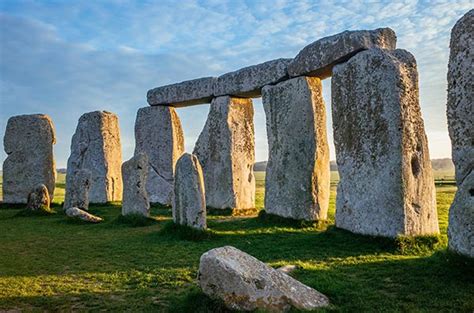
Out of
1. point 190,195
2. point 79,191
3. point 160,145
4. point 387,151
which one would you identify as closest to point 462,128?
point 387,151

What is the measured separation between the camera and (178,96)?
18453mm

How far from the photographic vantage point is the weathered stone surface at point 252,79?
1402 centimetres

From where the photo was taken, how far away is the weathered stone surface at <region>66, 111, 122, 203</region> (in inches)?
821

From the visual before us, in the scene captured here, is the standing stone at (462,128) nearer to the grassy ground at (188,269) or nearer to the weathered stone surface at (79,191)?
the grassy ground at (188,269)

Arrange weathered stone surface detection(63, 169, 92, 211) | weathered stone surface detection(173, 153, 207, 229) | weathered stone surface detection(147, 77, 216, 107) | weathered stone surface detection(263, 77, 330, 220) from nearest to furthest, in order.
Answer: weathered stone surface detection(173, 153, 207, 229) < weathered stone surface detection(263, 77, 330, 220) < weathered stone surface detection(63, 169, 92, 211) < weathered stone surface detection(147, 77, 216, 107)

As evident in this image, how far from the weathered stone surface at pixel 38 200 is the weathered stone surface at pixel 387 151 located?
11952mm

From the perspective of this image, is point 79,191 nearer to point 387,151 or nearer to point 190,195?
point 190,195

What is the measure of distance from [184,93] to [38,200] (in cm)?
→ 685

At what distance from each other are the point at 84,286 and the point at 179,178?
454 centimetres

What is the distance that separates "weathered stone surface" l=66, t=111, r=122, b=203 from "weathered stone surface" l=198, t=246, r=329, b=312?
1636 centimetres

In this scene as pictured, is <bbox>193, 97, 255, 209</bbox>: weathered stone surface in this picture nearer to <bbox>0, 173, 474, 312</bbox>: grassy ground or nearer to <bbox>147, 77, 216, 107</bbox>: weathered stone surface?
<bbox>147, 77, 216, 107</bbox>: weathered stone surface

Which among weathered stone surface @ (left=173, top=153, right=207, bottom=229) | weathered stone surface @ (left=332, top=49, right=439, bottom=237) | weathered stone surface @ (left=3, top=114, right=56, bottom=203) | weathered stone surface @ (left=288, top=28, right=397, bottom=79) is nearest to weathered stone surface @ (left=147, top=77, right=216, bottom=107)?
weathered stone surface @ (left=288, top=28, right=397, bottom=79)

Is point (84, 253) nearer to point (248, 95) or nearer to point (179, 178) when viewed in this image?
point (179, 178)

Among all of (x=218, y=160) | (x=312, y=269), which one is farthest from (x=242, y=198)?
(x=312, y=269)
